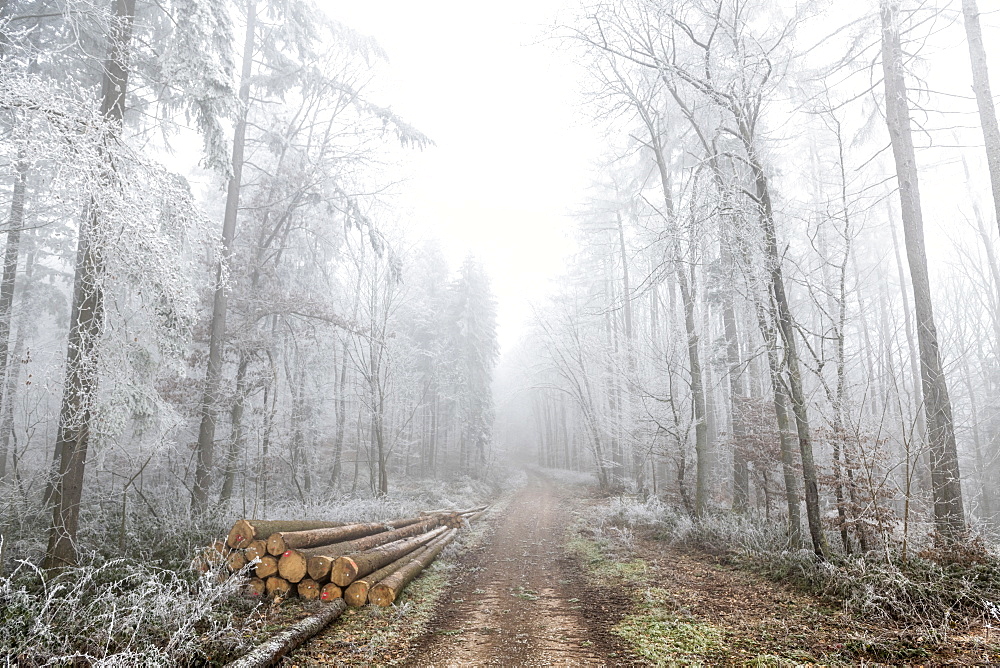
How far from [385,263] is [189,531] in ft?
31.6

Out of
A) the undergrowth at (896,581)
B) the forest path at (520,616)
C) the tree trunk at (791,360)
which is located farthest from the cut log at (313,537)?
Result: the tree trunk at (791,360)

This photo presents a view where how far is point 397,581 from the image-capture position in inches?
242

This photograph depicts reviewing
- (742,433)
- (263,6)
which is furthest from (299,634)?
(263,6)

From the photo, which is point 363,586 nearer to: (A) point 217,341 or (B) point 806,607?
(B) point 806,607

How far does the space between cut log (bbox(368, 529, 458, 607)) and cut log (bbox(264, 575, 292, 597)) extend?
0.97 m

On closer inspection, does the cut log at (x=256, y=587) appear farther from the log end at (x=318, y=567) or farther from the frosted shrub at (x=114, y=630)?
the frosted shrub at (x=114, y=630)

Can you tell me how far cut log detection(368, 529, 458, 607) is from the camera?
18.7ft

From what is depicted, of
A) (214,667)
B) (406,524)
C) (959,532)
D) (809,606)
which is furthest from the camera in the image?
(406,524)

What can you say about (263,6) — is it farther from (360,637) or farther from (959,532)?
(959,532)

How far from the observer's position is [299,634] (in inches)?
176

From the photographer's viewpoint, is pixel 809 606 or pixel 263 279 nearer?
pixel 809 606

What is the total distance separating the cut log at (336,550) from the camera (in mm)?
5621

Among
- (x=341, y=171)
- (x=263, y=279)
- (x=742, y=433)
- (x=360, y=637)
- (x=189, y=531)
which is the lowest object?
(x=360, y=637)

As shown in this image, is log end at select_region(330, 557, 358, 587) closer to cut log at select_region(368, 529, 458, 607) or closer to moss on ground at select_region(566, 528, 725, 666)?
cut log at select_region(368, 529, 458, 607)
